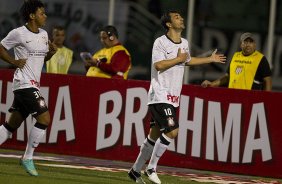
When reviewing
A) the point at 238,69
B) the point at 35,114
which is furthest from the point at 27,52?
the point at 238,69

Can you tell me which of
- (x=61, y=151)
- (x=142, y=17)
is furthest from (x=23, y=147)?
(x=142, y=17)

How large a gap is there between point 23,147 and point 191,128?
296 centimetres

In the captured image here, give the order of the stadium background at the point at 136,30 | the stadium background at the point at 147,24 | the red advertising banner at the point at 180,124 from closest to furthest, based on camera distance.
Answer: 1. the red advertising banner at the point at 180,124
2. the stadium background at the point at 136,30
3. the stadium background at the point at 147,24

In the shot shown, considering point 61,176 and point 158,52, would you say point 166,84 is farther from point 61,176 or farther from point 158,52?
point 61,176

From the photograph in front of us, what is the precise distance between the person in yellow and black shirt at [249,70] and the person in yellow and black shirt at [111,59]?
1.72 m

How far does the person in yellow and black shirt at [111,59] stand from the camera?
18938 mm

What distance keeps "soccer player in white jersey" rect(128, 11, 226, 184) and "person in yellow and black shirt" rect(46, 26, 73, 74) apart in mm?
5459

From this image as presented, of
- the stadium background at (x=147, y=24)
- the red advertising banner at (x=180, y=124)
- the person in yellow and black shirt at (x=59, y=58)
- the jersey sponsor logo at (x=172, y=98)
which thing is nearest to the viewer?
the jersey sponsor logo at (x=172, y=98)

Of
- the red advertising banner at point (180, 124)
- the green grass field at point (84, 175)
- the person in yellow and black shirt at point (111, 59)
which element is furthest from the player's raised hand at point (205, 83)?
the person in yellow and black shirt at point (111, 59)

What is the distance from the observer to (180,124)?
17969 millimetres

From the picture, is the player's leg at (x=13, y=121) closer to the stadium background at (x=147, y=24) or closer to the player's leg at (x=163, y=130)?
the player's leg at (x=163, y=130)

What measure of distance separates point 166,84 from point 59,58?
19.1 ft

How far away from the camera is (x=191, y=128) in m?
17.9

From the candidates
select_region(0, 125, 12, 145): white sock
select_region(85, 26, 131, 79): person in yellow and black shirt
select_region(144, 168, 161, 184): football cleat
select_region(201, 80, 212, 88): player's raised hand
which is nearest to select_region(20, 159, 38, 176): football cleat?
select_region(0, 125, 12, 145): white sock
